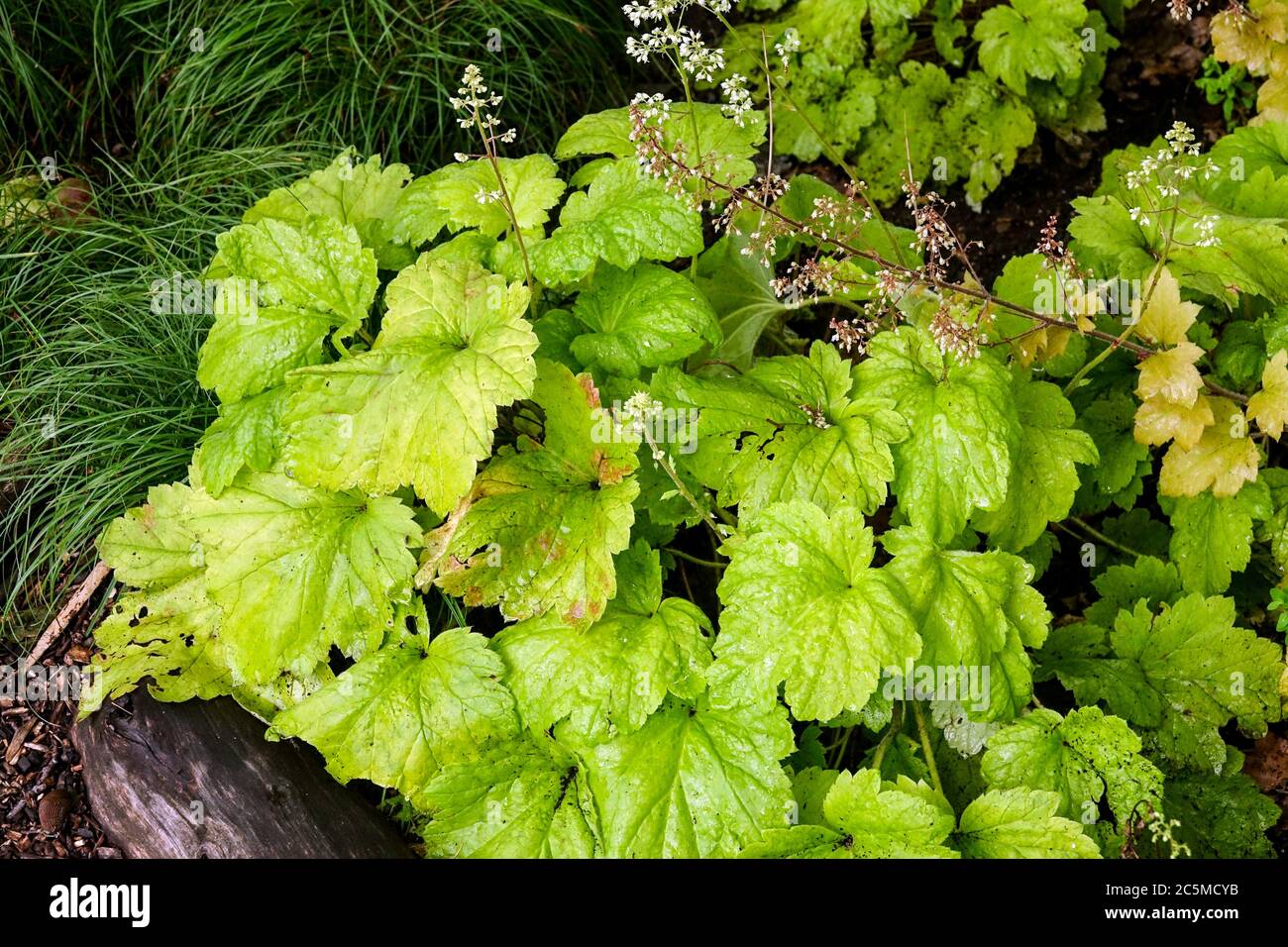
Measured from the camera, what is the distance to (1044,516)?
279cm

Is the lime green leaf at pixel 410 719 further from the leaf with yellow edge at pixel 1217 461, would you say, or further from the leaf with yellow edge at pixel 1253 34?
the leaf with yellow edge at pixel 1253 34

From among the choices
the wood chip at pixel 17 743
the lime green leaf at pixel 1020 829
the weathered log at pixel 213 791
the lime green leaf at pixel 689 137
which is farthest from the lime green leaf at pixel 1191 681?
the wood chip at pixel 17 743

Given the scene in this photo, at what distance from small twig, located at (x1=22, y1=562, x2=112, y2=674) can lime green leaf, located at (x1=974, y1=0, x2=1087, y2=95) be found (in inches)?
133

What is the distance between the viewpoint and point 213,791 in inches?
108

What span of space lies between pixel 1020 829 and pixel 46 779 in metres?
2.43

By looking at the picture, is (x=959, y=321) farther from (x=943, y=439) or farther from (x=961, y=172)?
(x=961, y=172)

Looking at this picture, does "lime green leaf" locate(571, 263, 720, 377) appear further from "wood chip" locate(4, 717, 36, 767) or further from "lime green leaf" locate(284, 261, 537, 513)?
"wood chip" locate(4, 717, 36, 767)

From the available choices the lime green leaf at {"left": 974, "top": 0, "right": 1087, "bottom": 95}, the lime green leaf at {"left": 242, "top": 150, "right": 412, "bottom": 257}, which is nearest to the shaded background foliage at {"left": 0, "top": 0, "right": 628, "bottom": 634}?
the lime green leaf at {"left": 242, "top": 150, "right": 412, "bottom": 257}

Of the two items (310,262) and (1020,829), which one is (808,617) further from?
(310,262)

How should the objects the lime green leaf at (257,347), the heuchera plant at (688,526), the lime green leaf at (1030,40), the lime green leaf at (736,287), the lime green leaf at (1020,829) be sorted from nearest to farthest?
the lime green leaf at (1020,829), the heuchera plant at (688,526), the lime green leaf at (257,347), the lime green leaf at (736,287), the lime green leaf at (1030,40)

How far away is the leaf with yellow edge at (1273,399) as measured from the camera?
106 inches

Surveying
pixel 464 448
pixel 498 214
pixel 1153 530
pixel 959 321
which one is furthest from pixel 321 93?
pixel 1153 530
